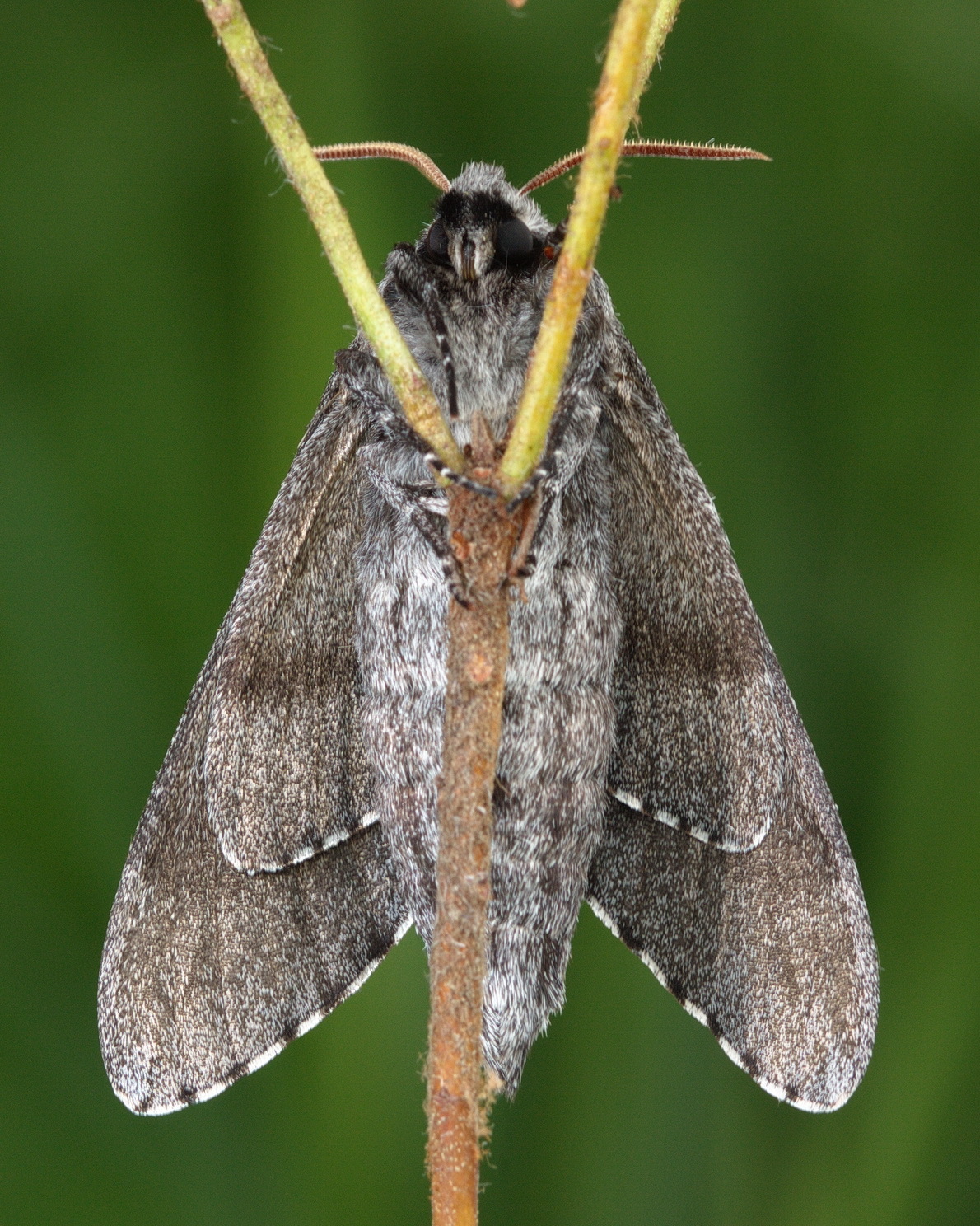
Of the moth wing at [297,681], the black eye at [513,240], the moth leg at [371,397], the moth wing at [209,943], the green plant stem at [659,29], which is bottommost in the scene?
the moth wing at [209,943]

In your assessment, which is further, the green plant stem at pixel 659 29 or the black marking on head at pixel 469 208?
the black marking on head at pixel 469 208

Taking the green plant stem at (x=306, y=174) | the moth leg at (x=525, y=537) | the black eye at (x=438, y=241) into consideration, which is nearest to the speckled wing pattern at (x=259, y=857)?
the black eye at (x=438, y=241)

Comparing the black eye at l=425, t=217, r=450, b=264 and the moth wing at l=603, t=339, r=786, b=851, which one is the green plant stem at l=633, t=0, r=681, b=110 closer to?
the black eye at l=425, t=217, r=450, b=264

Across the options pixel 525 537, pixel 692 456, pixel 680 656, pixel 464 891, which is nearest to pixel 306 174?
pixel 525 537

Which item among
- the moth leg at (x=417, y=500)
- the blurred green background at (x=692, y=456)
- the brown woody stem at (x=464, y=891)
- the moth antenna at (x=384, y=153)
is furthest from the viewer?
the blurred green background at (x=692, y=456)

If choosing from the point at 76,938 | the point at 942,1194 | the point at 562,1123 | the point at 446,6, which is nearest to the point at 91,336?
the point at 446,6

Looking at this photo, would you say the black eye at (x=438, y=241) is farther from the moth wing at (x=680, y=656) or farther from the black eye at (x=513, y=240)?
the moth wing at (x=680, y=656)
